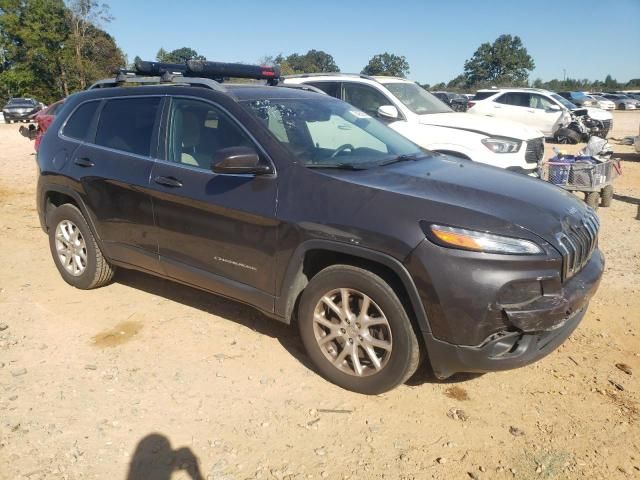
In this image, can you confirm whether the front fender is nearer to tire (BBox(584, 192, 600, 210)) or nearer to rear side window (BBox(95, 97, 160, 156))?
rear side window (BBox(95, 97, 160, 156))

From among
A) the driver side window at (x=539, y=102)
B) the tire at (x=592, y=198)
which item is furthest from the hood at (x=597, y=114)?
the tire at (x=592, y=198)

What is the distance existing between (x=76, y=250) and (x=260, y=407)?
2.61 metres

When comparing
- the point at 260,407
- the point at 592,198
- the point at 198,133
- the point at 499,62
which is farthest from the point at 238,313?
the point at 499,62

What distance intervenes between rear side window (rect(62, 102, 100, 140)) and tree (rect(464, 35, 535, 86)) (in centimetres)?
9515

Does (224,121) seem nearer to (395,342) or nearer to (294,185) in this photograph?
(294,185)

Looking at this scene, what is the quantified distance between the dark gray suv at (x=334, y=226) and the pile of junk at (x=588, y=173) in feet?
15.2

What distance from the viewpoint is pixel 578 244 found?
3.14 m

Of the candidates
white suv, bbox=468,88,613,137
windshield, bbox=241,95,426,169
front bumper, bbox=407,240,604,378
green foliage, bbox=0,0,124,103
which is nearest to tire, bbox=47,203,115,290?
windshield, bbox=241,95,426,169

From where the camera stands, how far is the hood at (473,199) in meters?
2.92

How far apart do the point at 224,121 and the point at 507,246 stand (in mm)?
2045

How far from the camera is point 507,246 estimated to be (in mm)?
2838

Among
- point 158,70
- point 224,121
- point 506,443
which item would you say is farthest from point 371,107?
point 506,443

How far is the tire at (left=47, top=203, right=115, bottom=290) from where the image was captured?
15.6 ft

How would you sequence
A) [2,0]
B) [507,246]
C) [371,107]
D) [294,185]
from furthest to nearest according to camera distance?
1. [2,0]
2. [371,107]
3. [294,185]
4. [507,246]
